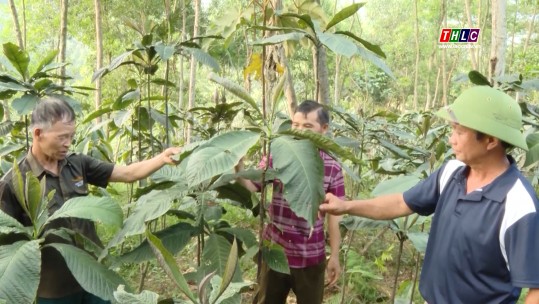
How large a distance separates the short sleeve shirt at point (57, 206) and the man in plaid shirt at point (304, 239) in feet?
2.59

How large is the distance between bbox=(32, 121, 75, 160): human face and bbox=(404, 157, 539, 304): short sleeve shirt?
4.97 ft

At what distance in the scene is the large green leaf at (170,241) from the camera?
171 cm

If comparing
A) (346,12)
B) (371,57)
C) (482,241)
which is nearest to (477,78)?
(371,57)

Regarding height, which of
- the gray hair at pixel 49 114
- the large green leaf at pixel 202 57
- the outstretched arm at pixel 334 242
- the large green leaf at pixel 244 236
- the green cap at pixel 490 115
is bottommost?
the outstretched arm at pixel 334 242

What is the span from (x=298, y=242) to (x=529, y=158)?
1149mm

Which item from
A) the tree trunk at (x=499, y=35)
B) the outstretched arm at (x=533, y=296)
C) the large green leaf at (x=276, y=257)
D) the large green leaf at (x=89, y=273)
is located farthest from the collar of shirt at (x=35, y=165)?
the tree trunk at (x=499, y=35)

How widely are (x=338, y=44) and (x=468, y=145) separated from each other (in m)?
0.70

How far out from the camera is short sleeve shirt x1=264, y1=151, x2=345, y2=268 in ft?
7.47

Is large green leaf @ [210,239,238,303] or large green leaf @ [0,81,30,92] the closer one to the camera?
large green leaf @ [210,239,238,303]

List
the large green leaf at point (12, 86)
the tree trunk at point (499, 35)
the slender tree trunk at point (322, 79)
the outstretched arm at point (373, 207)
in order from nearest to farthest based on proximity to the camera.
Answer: the outstretched arm at point (373, 207) < the large green leaf at point (12, 86) < the slender tree trunk at point (322, 79) < the tree trunk at point (499, 35)

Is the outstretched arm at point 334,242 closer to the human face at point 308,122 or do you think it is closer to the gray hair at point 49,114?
the human face at point 308,122

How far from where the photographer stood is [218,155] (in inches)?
56.6

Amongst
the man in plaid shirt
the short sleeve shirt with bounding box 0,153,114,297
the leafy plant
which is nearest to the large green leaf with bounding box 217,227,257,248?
the man in plaid shirt

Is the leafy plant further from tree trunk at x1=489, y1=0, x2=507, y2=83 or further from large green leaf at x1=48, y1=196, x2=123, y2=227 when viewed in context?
tree trunk at x1=489, y1=0, x2=507, y2=83
